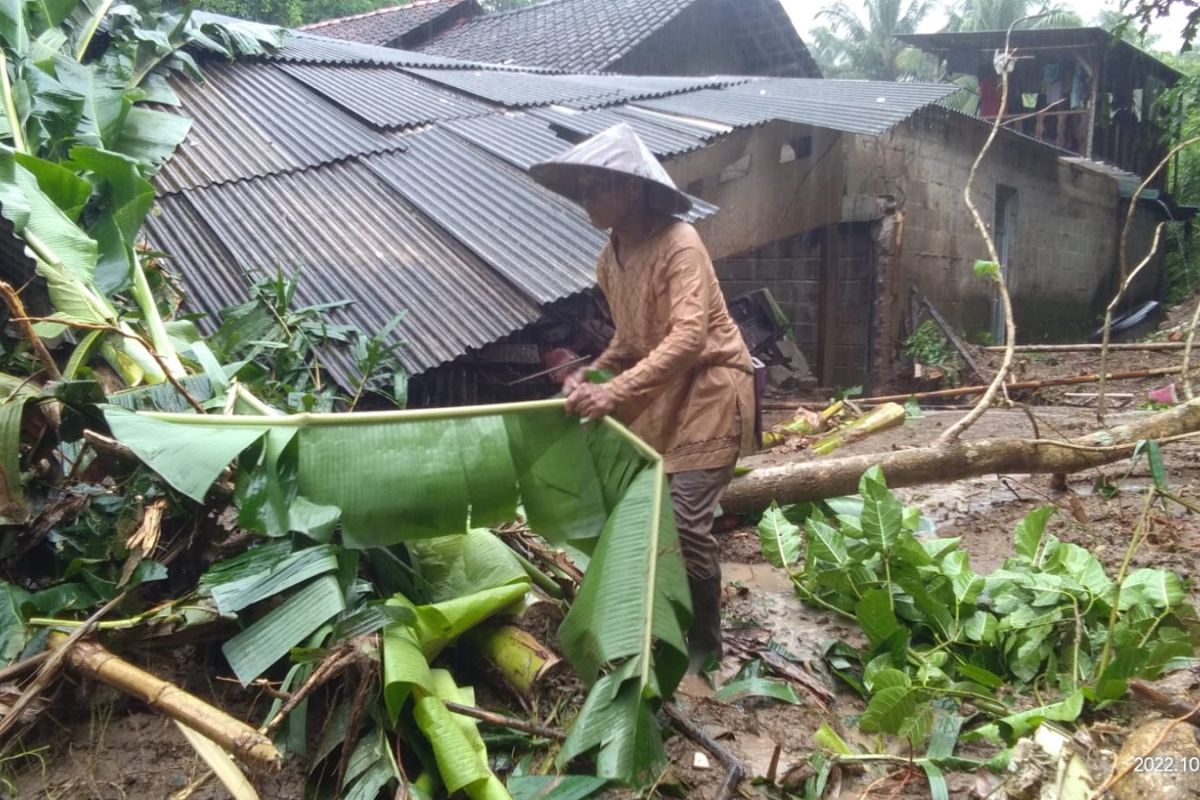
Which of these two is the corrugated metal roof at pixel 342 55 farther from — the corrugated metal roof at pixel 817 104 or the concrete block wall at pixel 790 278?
the concrete block wall at pixel 790 278

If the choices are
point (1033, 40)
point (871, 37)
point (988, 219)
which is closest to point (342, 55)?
point (988, 219)

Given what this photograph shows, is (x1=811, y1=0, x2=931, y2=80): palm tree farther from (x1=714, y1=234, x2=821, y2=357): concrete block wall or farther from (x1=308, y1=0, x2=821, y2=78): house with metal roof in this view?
(x1=714, y1=234, x2=821, y2=357): concrete block wall

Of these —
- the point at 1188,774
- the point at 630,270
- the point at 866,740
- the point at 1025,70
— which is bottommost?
the point at 866,740

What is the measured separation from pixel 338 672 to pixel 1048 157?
13.9 meters

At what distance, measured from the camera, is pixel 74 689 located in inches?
91.9

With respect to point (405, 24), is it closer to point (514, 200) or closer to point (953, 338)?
point (953, 338)

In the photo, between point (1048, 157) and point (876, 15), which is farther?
point (876, 15)

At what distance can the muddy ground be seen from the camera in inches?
89.1

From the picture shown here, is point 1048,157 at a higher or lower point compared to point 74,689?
higher

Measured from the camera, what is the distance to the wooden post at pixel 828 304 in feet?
33.0

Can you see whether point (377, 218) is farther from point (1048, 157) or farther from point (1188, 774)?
point (1048, 157)

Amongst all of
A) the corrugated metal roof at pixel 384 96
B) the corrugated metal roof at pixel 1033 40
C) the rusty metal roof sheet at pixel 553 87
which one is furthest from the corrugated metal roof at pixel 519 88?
the corrugated metal roof at pixel 1033 40

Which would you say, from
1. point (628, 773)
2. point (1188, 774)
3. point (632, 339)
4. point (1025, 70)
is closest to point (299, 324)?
point (632, 339)
